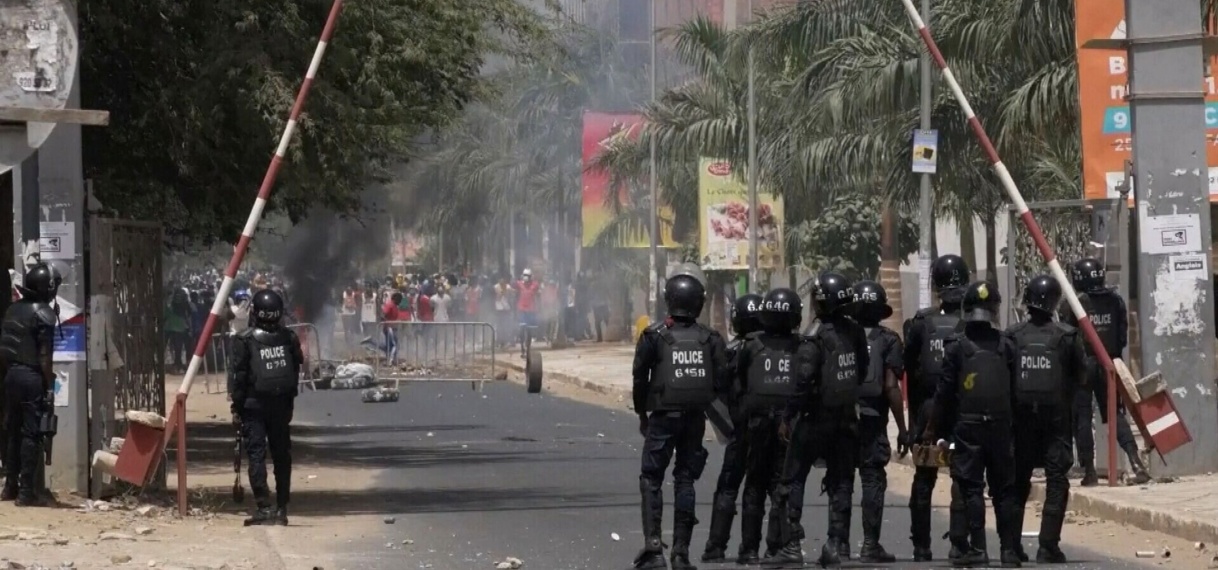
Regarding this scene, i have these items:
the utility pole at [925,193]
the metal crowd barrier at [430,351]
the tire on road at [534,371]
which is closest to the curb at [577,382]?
the tire on road at [534,371]

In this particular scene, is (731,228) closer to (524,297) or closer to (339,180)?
(524,297)

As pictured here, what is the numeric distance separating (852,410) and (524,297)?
36034 millimetres

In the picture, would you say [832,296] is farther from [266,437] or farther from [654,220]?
[654,220]

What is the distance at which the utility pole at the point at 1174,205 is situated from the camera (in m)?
15.5

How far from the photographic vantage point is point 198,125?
1731 centimetres

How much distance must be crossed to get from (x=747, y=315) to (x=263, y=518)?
4025 millimetres

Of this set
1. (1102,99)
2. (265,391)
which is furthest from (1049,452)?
(1102,99)

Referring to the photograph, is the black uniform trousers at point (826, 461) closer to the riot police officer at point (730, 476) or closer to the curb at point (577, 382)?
the riot police officer at point (730, 476)

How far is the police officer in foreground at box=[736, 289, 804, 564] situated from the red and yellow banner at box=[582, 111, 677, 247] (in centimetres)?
3479

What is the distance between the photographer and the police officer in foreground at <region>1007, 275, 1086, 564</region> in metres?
11.2

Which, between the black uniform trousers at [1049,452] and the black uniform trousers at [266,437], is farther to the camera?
the black uniform trousers at [266,437]

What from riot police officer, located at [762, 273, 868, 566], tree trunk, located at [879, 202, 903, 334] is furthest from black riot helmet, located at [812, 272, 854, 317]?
tree trunk, located at [879, 202, 903, 334]

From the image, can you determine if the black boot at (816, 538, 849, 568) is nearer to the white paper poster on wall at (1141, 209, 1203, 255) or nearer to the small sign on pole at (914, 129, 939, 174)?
the white paper poster on wall at (1141, 209, 1203, 255)

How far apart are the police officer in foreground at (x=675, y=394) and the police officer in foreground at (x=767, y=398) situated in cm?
18
